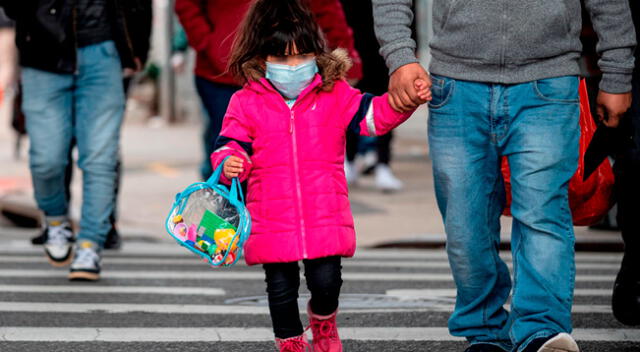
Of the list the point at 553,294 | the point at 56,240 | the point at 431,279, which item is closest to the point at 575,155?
the point at 553,294

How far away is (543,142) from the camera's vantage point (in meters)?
4.33

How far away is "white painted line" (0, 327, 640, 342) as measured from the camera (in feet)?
17.4

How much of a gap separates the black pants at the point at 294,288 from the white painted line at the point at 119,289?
7.16ft

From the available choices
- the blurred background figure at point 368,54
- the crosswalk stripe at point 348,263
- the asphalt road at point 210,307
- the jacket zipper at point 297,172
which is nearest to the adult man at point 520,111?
the jacket zipper at point 297,172

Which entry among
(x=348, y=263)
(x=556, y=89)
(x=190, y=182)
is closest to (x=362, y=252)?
(x=348, y=263)

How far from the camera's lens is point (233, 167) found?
4.31m

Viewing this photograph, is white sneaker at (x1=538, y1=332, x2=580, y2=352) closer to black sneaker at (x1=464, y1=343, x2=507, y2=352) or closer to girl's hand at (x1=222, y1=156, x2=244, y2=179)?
black sneaker at (x1=464, y1=343, x2=507, y2=352)

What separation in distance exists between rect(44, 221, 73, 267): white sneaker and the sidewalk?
2.61 meters

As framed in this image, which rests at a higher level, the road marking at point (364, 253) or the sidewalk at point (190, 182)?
the road marking at point (364, 253)

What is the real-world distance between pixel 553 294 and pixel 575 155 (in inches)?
18.9

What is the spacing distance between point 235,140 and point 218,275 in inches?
119

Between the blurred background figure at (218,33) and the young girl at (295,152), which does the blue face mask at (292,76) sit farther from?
the blurred background figure at (218,33)

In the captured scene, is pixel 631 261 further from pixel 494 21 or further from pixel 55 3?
pixel 55 3

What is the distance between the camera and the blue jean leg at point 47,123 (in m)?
6.87
